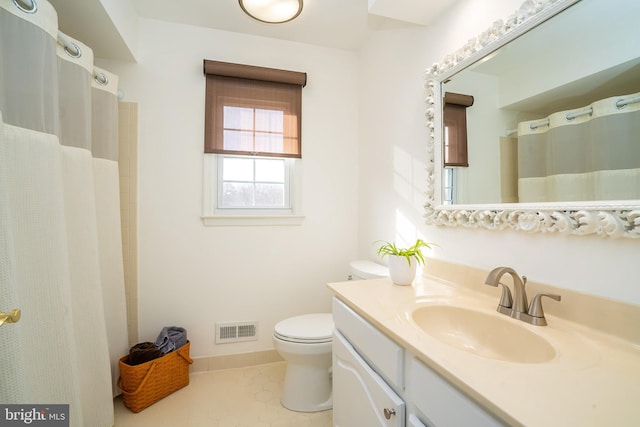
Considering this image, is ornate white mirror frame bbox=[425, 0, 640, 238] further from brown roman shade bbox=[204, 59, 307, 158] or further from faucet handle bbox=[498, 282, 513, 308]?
brown roman shade bbox=[204, 59, 307, 158]

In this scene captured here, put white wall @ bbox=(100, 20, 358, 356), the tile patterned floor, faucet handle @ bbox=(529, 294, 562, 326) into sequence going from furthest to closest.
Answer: white wall @ bbox=(100, 20, 358, 356)
the tile patterned floor
faucet handle @ bbox=(529, 294, 562, 326)

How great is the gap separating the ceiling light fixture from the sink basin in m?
1.69

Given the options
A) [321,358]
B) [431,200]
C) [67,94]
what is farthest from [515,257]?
[67,94]

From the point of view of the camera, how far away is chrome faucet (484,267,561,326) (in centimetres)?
86

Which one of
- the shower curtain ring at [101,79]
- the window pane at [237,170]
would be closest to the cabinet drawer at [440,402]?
the window pane at [237,170]

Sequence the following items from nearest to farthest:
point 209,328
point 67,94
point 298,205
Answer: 1. point 67,94
2. point 209,328
3. point 298,205

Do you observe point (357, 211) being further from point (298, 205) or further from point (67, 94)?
point (67, 94)

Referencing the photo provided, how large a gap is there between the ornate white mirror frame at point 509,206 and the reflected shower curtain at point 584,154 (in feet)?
0.13

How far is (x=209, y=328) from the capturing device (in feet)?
6.42

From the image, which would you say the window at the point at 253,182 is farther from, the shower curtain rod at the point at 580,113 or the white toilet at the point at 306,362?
the shower curtain rod at the point at 580,113

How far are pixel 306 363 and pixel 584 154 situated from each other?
1511mm

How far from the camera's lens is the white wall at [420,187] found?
805 millimetres

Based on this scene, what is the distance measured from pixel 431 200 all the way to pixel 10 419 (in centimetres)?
177

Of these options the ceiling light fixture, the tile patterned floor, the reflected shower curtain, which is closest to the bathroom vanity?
the reflected shower curtain
